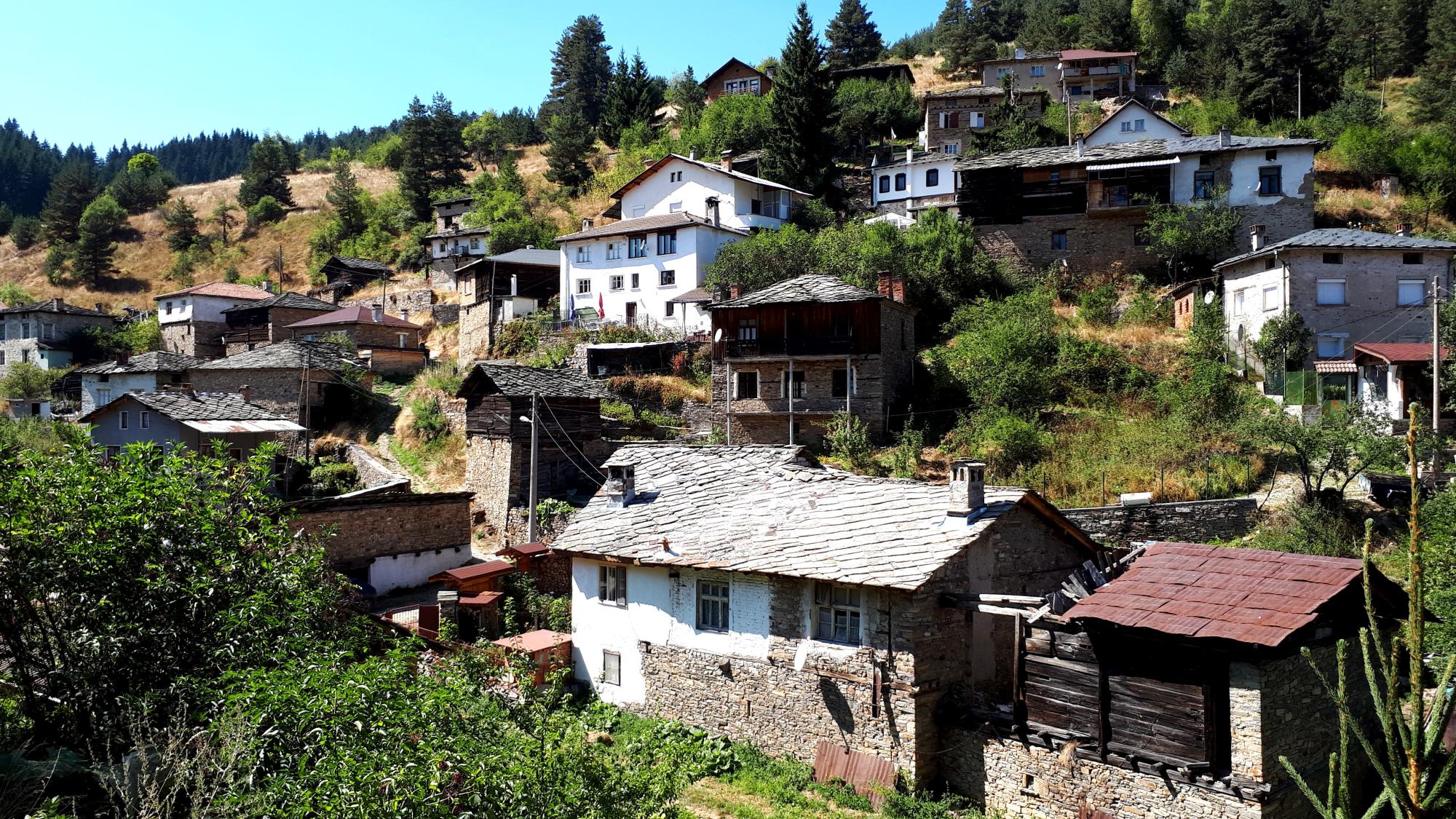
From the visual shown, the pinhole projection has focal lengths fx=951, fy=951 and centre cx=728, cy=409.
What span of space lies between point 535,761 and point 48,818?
4330 millimetres

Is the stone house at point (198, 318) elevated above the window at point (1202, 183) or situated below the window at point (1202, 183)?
below

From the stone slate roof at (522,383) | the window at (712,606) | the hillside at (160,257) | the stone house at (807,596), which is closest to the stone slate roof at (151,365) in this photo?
the stone slate roof at (522,383)

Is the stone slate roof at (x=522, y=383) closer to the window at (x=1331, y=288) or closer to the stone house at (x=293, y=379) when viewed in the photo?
the stone house at (x=293, y=379)

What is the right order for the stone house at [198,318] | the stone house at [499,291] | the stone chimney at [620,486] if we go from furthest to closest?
1. the stone house at [198,318]
2. the stone house at [499,291]
3. the stone chimney at [620,486]

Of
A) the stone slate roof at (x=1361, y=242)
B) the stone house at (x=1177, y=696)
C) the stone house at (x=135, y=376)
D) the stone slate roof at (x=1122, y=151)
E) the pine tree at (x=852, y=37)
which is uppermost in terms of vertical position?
the pine tree at (x=852, y=37)

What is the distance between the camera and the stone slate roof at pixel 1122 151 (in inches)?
1791

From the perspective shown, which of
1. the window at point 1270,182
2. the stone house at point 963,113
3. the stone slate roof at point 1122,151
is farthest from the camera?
the stone house at point 963,113

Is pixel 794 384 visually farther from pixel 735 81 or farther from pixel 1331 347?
pixel 735 81

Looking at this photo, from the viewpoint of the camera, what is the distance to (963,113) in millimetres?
66312

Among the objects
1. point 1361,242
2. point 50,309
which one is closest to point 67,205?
point 50,309

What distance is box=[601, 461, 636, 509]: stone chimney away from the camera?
2328 cm

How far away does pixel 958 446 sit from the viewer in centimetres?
3288

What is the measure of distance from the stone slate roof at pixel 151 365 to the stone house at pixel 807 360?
92.3 feet

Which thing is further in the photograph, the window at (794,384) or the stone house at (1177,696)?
the window at (794,384)
